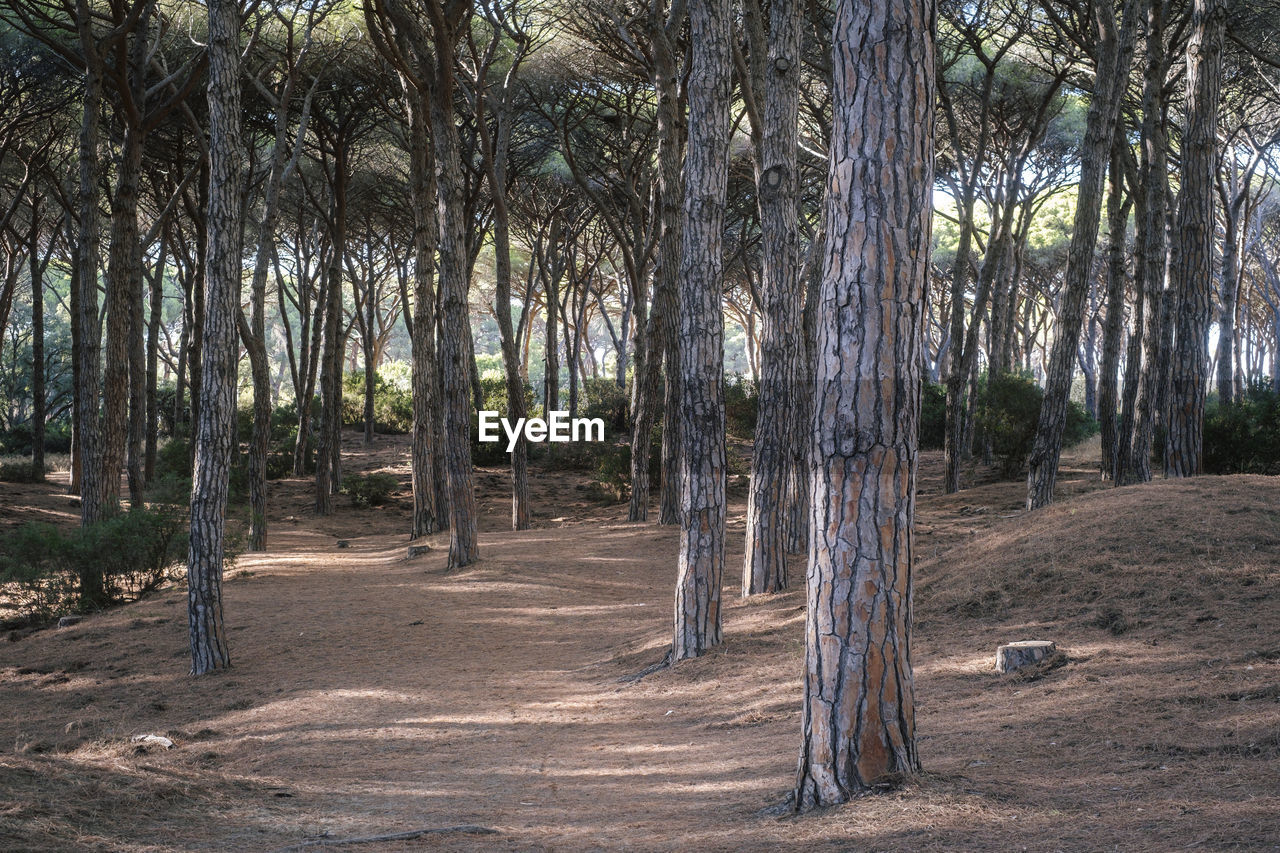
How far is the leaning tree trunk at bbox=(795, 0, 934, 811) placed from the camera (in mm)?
3398

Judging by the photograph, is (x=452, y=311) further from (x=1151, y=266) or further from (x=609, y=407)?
(x=609, y=407)

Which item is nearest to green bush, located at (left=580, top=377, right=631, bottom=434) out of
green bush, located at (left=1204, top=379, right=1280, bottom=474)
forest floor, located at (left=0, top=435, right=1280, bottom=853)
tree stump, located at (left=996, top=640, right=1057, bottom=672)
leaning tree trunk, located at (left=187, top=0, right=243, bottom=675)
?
green bush, located at (left=1204, top=379, right=1280, bottom=474)

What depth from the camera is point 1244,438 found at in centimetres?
1302

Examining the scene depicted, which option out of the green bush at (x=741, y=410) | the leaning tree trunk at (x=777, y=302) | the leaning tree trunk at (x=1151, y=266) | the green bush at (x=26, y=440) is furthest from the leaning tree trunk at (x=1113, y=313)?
the green bush at (x=26, y=440)

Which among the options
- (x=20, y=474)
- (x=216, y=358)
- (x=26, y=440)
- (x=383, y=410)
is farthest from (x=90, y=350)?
(x=26, y=440)

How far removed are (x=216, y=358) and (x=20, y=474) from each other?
1511cm

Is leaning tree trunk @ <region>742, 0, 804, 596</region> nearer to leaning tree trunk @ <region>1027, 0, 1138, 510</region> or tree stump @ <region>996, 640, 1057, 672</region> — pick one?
tree stump @ <region>996, 640, 1057, 672</region>

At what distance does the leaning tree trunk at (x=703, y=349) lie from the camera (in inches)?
261

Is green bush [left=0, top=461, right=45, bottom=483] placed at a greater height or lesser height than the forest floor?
greater

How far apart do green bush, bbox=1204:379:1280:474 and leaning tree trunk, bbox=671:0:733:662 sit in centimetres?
949

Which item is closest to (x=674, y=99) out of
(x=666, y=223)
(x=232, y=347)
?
(x=666, y=223)

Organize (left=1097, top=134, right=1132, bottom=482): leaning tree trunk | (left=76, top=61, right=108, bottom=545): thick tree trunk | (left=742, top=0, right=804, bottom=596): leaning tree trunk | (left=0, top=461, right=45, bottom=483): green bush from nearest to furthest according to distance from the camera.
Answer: (left=742, top=0, right=804, bottom=596): leaning tree trunk
(left=76, top=61, right=108, bottom=545): thick tree trunk
(left=1097, top=134, right=1132, bottom=482): leaning tree trunk
(left=0, top=461, right=45, bottom=483): green bush

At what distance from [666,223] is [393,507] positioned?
8.54 m

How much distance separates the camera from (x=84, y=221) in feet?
38.7
